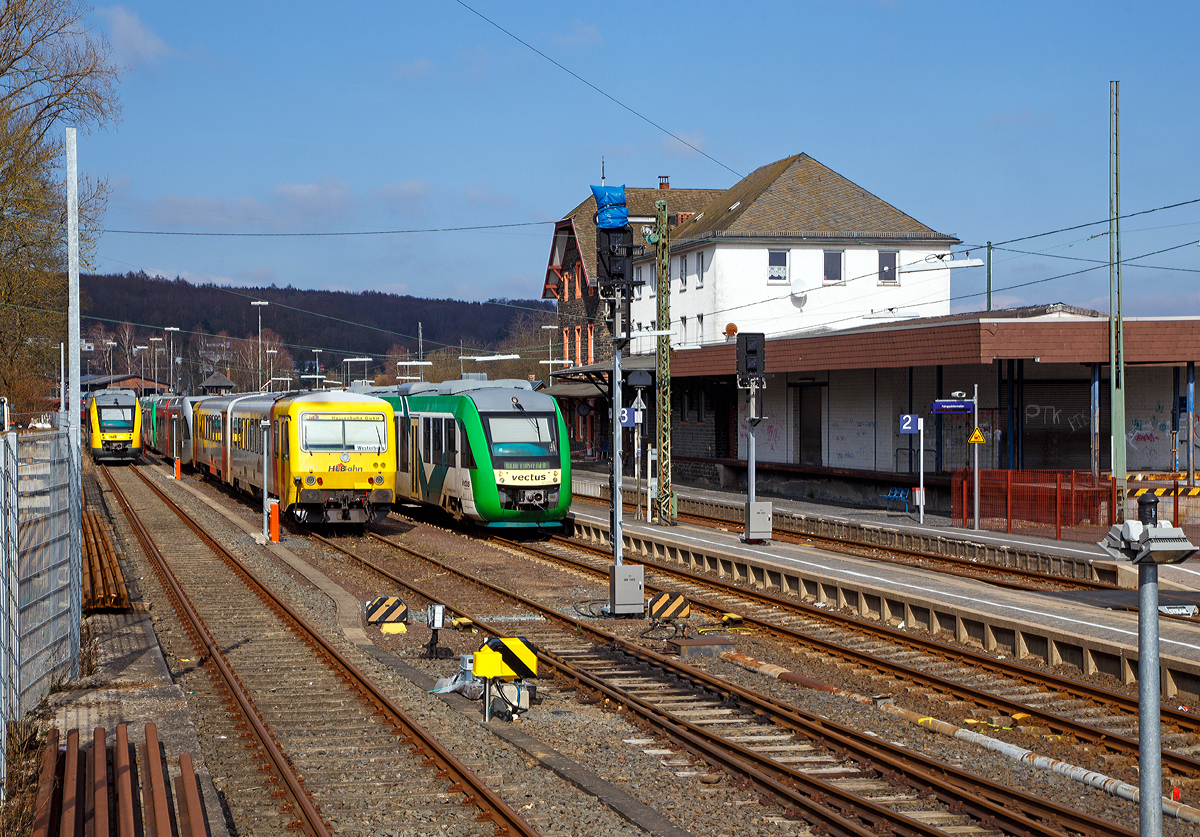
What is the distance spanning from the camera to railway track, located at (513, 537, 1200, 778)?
34.6 feet

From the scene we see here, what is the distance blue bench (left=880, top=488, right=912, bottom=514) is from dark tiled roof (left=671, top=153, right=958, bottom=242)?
772 inches

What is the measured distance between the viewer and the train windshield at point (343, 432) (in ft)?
82.6

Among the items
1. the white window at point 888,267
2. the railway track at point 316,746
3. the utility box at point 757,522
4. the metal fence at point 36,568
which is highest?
the white window at point 888,267

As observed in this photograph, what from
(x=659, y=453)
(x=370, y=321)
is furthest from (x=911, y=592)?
(x=370, y=321)

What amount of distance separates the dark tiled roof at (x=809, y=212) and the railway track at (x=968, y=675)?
3226 cm

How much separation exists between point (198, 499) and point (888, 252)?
29.9m

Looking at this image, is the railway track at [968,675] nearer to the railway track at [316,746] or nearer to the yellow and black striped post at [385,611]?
the yellow and black striped post at [385,611]

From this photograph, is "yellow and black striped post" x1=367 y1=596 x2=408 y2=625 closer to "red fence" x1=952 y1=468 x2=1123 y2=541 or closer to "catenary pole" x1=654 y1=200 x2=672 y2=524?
"catenary pole" x1=654 y1=200 x2=672 y2=524

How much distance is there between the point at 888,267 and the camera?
167ft

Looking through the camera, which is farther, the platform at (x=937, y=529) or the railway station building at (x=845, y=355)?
the railway station building at (x=845, y=355)

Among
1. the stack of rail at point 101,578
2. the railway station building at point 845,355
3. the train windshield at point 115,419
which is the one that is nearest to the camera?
the stack of rail at point 101,578

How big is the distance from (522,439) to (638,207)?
40.0 meters

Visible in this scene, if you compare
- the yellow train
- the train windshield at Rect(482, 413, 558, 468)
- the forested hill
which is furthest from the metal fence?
the forested hill

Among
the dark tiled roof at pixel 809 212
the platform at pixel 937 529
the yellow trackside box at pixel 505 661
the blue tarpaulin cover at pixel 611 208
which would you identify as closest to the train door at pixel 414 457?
the platform at pixel 937 529
